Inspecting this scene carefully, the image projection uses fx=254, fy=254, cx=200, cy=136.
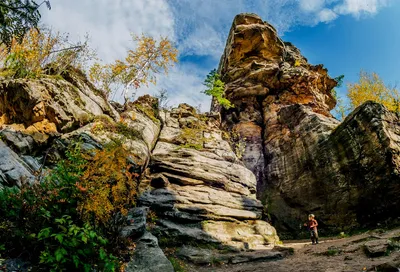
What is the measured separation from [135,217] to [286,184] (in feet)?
53.3

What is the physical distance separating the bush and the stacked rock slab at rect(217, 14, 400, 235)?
17014 mm

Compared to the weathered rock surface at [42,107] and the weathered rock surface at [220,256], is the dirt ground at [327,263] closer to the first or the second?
the weathered rock surface at [220,256]

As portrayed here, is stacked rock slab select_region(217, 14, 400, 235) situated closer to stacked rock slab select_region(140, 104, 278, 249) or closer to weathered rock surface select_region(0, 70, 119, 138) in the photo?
stacked rock slab select_region(140, 104, 278, 249)

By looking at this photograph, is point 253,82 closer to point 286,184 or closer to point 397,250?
point 286,184

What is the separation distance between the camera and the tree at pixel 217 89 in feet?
99.8

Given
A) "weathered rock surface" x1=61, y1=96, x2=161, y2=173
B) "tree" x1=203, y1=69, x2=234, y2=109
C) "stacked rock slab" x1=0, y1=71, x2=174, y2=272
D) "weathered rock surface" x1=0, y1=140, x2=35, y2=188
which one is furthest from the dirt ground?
"tree" x1=203, y1=69, x2=234, y2=109

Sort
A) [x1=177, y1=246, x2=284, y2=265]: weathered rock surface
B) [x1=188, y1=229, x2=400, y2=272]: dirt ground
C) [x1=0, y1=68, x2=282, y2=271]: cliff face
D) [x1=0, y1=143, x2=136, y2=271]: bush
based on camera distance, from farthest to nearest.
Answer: [x1=177, y1=246, x2=284, y2=265]: weathered rock surface, [x1=0, y1=68, x2=282, y2=271]: cliff face, [x1=188, y1=229, x2=400, y2=272]: dirt ground, [x1=0, y1=143, x2=136, y2=271]: bush

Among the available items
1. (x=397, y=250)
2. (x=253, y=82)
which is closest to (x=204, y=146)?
(x=397, y=250)

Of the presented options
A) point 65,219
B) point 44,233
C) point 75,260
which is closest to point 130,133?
point 65,219

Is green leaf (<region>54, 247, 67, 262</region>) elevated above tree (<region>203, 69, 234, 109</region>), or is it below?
below

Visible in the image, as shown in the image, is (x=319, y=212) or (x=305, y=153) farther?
(x=305, y=153)

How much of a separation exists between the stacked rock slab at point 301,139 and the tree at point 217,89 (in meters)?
1.24

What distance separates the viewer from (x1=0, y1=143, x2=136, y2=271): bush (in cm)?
566

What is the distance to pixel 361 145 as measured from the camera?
18.4m
